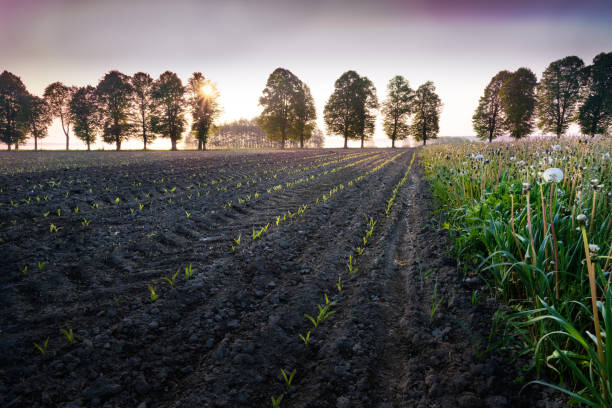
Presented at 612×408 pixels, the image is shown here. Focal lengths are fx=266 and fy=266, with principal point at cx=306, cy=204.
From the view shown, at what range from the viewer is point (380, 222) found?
18.5 feet

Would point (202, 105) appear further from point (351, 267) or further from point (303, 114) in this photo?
point (351, 267)

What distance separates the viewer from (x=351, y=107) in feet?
153

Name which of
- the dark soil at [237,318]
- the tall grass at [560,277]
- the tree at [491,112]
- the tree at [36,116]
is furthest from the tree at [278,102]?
the tall grass at [560,277]

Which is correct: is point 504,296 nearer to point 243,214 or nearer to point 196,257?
point 196,257

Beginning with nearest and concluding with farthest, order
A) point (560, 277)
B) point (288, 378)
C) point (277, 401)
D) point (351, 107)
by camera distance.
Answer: point (277, 401), point (288, 378), point (560, 277), point (351, 107)

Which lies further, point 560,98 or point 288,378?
point 560,98

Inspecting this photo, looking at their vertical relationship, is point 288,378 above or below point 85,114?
below

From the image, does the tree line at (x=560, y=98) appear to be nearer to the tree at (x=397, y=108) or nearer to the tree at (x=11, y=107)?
the tree at (x=397, y=108)

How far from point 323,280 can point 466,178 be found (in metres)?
4.18

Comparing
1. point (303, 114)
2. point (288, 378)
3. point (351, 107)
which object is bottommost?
point (288, 378)

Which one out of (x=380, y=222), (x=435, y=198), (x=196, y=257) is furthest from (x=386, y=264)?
(x=435, y=198)

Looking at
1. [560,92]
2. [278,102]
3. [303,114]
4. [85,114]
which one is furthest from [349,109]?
[85,114]

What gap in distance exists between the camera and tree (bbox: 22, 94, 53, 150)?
41.5 meters

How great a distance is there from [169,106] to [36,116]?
22.3 metres
